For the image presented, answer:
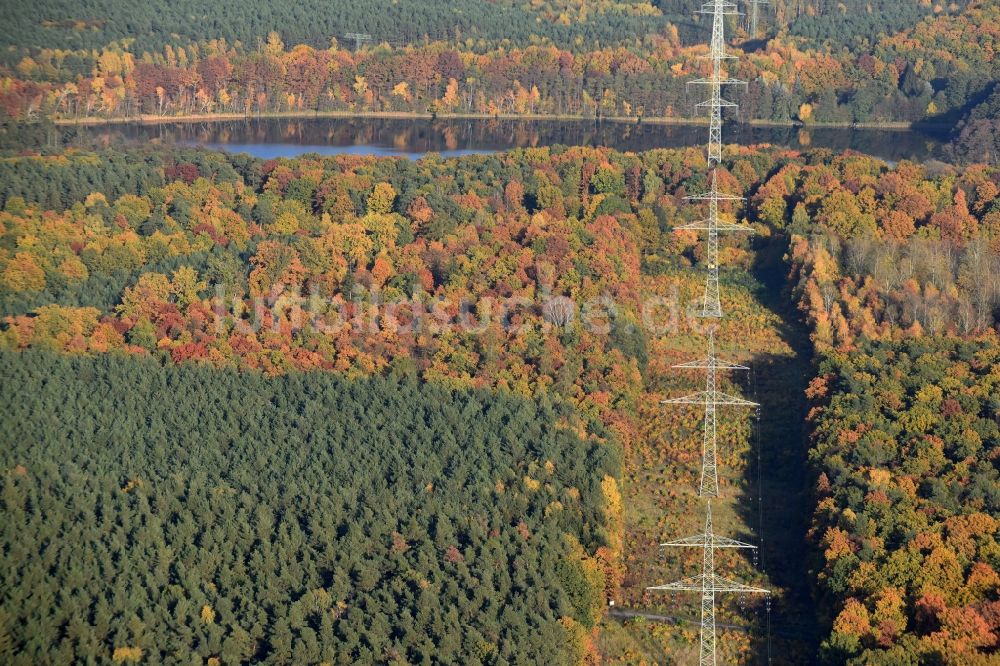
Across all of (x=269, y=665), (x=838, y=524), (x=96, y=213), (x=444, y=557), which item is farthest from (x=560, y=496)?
(x=96, y=213)

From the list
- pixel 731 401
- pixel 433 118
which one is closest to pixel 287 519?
pixel 731 401

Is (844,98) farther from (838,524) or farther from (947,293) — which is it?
(838,524)

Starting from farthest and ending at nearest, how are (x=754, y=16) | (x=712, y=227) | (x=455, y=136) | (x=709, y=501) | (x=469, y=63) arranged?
(x=754, y=16) → (x=469, y=63) → (x=455, y=136) → (x=712, y=227) → (x=709, y=501)

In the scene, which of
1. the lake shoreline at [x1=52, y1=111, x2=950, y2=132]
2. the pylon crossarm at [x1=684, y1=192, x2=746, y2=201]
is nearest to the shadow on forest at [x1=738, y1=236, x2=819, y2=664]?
the pylon crossarm at [x1=684, y1=192, x2=746, y2=201]

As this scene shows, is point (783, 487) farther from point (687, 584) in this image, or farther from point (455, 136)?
point (455, 136)

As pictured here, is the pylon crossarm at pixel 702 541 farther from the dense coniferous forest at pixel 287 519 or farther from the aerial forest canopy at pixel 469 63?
the aerial forest canopy at pixel 469 63

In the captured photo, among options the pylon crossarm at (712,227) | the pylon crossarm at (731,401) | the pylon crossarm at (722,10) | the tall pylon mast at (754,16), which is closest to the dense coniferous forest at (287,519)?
the pylon crossarm at (731,401)
